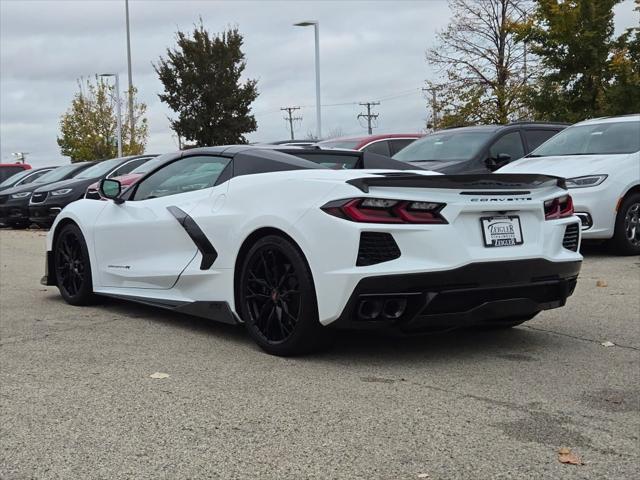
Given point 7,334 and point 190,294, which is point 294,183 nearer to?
point 190,294

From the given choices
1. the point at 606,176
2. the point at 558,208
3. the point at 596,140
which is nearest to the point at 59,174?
the point at 596,140

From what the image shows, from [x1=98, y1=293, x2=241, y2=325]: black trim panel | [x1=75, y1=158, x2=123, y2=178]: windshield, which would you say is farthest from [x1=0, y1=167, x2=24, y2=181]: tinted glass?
[x1=98, y1=293, x2=241, y2=325]: black trim panel

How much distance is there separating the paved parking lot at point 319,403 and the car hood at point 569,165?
348 centimetres

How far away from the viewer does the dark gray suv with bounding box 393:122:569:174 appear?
10.4 meters

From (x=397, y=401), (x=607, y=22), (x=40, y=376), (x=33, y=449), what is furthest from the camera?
(x=607, y=22)

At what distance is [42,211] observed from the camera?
16406 mm

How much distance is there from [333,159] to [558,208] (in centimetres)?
152

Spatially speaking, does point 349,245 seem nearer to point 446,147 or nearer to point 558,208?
point 558,208

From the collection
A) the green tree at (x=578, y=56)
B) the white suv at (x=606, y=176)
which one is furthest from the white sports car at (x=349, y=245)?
the green tree at (x=578, y=56)

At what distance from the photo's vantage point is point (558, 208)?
500cm

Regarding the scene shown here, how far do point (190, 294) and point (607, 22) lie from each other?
56.4 feet

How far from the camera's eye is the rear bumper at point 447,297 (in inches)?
169

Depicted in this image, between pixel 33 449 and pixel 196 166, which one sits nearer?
pixel 33 449

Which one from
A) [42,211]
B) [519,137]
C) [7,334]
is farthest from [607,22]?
[7,334]
